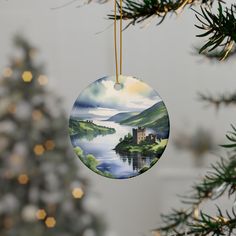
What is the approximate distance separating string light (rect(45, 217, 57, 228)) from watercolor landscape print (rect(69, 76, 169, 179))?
1.46 metres

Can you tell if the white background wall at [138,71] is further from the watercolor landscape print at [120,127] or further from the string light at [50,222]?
the watercolor landscape print at [120,127]

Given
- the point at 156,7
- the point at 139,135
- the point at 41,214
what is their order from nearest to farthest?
the point at 156,7 → the point at 139,135 → the point at 41,214

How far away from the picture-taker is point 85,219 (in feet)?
6.47

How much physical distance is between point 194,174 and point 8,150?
73 cm

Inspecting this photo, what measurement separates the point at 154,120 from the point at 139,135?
0.07 feet

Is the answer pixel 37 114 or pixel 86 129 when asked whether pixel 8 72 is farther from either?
pixel 86 129

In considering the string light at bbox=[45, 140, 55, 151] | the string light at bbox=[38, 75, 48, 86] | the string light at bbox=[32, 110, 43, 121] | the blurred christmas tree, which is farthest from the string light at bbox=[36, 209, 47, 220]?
the string light at bbox=[38, 75, 48, 86]

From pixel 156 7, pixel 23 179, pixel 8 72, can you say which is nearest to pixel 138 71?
pixel 8 72

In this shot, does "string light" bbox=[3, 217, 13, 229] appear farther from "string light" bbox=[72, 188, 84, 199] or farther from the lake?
the lake

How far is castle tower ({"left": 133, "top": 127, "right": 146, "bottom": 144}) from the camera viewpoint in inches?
20.7

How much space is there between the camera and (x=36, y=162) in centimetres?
198

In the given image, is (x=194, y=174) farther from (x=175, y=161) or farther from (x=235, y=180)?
(x=235, y=180)

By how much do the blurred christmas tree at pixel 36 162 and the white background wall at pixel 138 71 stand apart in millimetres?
81

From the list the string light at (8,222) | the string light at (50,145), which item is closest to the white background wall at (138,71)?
the string light at (50,145)
